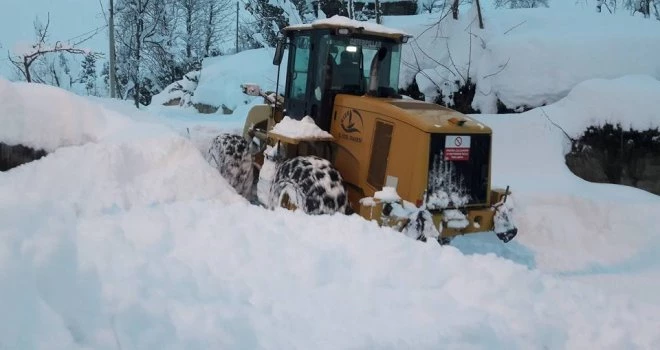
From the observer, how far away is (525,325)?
117 inches

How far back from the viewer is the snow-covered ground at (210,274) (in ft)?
7.50

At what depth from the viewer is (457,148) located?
16.7ft

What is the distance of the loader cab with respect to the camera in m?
5.88

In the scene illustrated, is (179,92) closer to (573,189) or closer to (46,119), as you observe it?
(573,189)

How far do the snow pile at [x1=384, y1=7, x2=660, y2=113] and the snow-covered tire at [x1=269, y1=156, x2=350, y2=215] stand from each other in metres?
6.44

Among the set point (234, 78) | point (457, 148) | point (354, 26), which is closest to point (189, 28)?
point (234, 78)

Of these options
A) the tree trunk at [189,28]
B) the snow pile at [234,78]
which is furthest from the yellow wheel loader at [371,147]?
the tree trunk at [189,28]

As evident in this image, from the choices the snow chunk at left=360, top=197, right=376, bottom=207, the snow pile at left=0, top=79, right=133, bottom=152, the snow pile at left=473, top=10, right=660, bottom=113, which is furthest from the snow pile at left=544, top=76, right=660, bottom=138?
the snow pile at left=0, top=79, right=133, bottom=152

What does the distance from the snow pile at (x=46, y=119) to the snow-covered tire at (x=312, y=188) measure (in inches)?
74.6

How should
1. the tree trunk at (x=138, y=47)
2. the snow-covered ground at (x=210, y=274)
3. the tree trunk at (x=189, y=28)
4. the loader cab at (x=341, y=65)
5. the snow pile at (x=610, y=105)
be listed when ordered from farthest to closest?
the tree trunk at (x=189, y=28), the tree trunk at (x=138, y=47), the snow pile at (x=610, y=105), the loader cab at (x=341, y=65), the snow-covered ground at (x=210, y=274)

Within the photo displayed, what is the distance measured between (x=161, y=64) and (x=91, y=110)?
23177 millimetres

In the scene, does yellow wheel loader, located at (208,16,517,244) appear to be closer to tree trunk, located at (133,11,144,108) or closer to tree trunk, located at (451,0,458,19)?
tree trunk, located at (451,0,458,19)

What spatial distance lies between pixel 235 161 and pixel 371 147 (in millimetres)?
2473

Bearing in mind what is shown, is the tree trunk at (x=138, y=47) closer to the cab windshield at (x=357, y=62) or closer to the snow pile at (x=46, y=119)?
the snow pile at (x=46, y=119)
